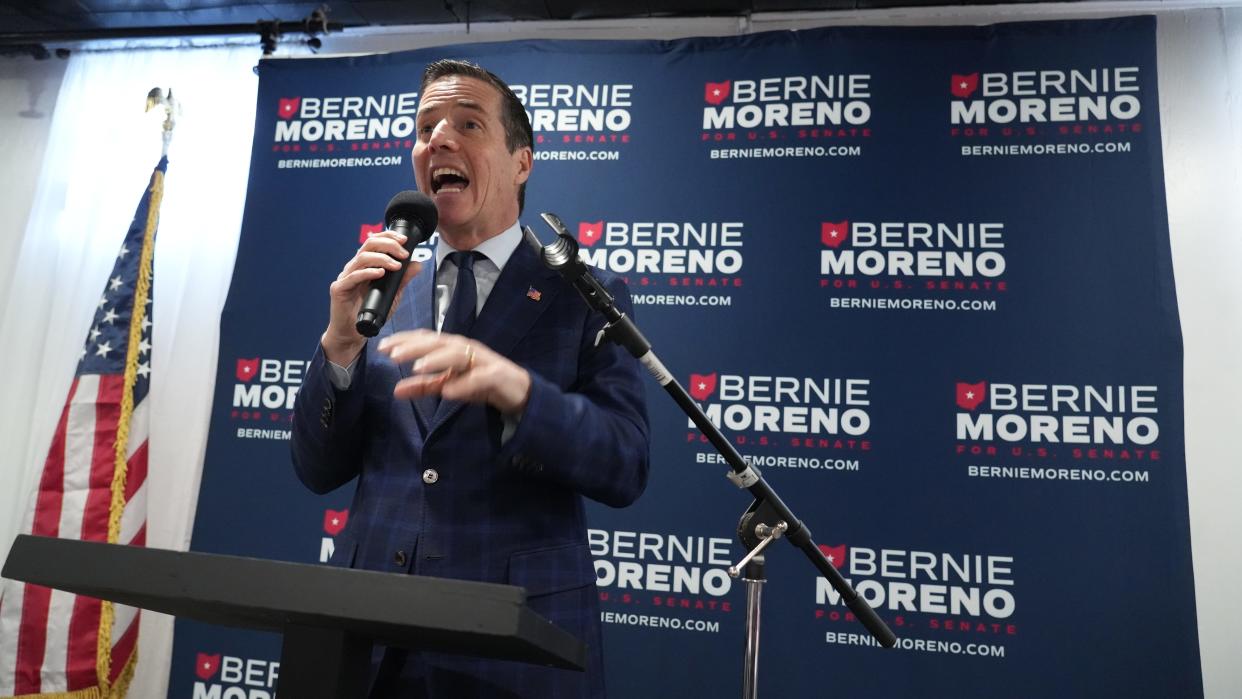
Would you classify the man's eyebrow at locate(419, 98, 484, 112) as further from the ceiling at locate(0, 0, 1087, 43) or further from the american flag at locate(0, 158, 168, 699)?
the american flag at locate(0, 158, 168, 699)

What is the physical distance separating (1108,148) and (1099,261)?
Result: 39 cm

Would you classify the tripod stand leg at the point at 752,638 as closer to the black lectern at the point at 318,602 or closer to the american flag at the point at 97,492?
the black lectern at the point at 318,602

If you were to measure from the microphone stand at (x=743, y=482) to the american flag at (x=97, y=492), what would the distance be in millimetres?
2461

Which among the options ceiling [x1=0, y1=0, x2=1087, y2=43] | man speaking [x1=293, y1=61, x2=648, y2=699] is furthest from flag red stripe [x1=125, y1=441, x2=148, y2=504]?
man speaking [x1=293, y1=61, x2=648, y2=699]

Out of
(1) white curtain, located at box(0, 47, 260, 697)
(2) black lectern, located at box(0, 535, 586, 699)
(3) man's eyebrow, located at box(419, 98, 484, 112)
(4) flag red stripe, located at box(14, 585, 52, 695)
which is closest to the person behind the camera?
(2) black lectern, located at box(0, 535, 586, 699)

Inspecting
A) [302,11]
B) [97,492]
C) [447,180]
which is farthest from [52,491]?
[447,180]

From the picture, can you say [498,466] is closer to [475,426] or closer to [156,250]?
[475,426]

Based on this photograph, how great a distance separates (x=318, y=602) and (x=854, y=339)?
2.42 m

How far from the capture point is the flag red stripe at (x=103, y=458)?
3162 millimetres

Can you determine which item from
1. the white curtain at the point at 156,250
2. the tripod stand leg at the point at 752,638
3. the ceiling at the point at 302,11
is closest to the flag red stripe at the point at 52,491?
the white curtain at the point at 156,250

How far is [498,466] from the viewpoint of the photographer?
130 centimetres

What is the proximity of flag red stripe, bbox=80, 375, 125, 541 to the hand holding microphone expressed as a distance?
2327mm

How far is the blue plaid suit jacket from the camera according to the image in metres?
1.21

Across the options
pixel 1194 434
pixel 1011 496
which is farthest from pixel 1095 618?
pixel 1194 434
